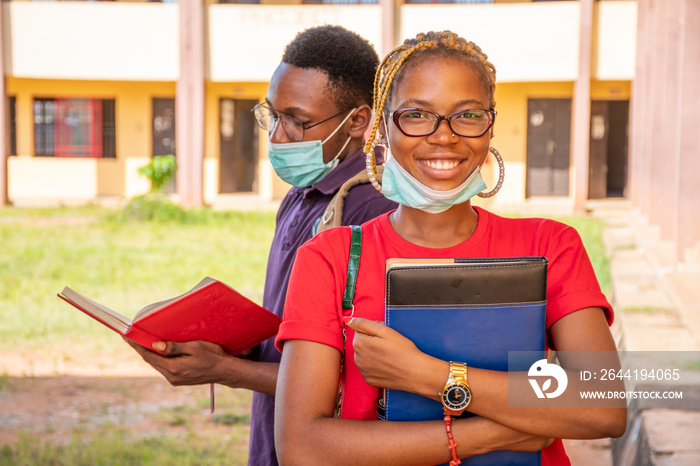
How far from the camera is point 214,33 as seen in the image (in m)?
16.6

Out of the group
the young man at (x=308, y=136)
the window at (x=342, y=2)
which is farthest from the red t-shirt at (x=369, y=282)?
the window at (x=342, y=2)

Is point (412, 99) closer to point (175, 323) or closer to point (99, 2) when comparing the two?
point (175, 323)

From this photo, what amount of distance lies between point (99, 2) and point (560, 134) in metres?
10.2

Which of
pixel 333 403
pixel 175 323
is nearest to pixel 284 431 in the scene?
pixel 333 403

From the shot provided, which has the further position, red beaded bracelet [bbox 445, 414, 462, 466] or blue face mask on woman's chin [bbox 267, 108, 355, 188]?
blue face mask on woman's chin [bbox 267, 108, 355, 188]

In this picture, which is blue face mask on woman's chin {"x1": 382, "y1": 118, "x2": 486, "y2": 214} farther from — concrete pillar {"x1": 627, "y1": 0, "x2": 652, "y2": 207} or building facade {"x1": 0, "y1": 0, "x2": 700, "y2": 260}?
building facade {"x1": 0, "y1": 0, "x2": 700, "y2": 260}

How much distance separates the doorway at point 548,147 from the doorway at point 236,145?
20.3ft

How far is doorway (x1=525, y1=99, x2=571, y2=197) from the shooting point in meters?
17.6

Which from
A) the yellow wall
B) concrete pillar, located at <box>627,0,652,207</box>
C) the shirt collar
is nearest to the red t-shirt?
the shirt collar

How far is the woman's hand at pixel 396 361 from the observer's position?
4.73 feet

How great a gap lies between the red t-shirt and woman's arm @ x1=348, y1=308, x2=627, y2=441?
0.10 meters

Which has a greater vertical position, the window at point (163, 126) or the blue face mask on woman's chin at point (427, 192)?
the window at point (163, 126)

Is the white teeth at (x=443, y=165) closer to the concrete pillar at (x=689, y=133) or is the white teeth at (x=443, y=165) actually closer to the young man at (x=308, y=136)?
the young man at (x=308, y=136)

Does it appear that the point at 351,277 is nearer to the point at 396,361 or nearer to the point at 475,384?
the point at 396,361
